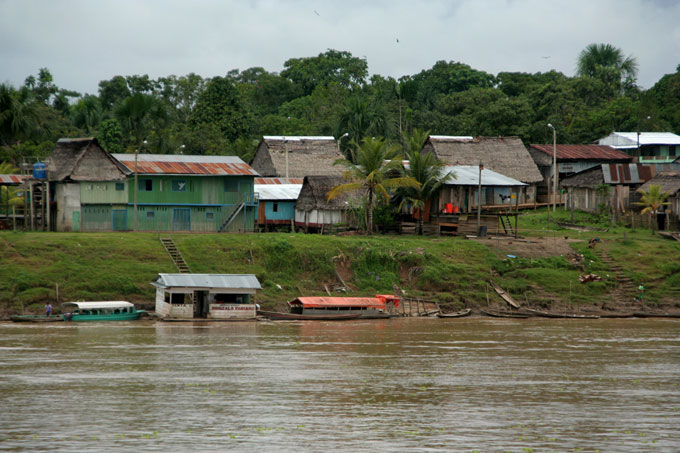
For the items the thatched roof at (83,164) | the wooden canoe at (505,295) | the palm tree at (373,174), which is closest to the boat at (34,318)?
the thatched roof at (83,164)

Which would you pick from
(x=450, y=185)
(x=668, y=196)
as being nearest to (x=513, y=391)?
(x=450, y=185)

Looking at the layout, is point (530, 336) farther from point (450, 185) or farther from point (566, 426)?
point (450, 185)

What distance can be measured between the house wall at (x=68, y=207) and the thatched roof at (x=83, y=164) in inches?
26.3

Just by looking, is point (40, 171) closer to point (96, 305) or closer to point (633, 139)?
point (96, 305)

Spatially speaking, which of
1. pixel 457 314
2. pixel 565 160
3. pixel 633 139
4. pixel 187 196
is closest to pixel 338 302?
pixel 457 314

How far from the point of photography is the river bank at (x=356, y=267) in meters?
41.3

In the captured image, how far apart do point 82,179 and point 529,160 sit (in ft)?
113

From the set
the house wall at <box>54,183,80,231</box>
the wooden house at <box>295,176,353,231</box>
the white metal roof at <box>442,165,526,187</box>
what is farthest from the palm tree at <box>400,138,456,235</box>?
the house wall at <box>54,183,80,231</box>

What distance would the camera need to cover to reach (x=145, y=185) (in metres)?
51.8

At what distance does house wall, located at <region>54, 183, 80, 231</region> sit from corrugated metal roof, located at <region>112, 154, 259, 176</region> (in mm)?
3502

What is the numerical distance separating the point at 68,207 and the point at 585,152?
41.5m

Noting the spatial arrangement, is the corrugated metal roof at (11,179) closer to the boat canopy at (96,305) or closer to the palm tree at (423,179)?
the boat canopy at (96,305)

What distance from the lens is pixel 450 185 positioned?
53.6 metres

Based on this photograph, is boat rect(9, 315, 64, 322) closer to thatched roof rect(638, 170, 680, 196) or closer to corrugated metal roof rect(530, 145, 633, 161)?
thatched roof rect(638, 170, 680, 196)
